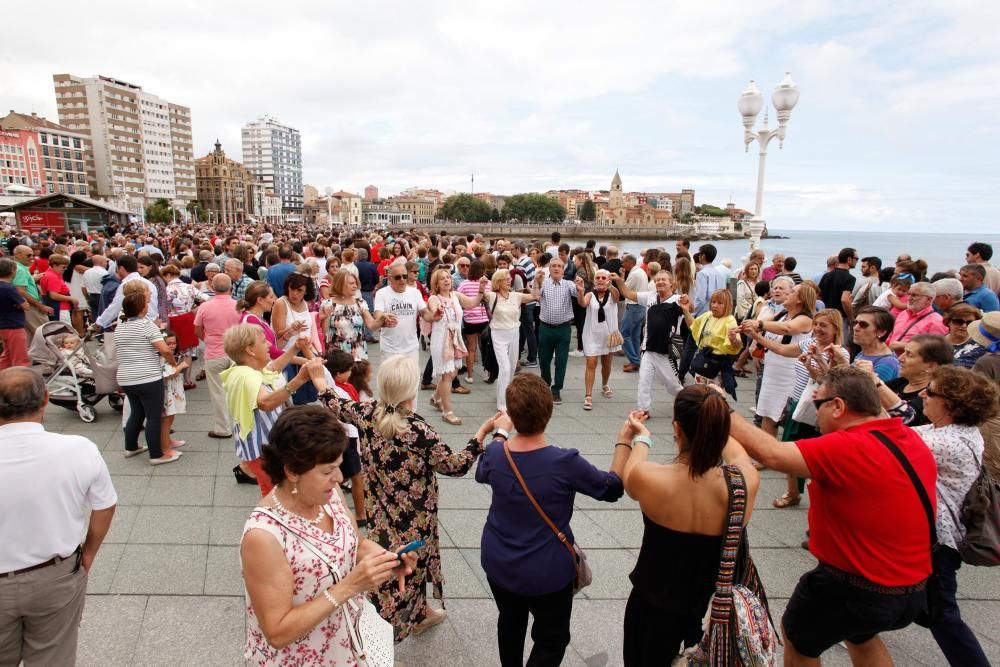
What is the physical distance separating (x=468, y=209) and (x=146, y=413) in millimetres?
131790

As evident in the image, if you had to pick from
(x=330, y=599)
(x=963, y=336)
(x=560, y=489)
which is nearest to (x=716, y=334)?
(x=963, y=336)

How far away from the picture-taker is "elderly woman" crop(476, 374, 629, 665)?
2094mm

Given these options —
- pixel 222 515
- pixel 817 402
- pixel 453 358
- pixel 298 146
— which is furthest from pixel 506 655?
pixel 298 146

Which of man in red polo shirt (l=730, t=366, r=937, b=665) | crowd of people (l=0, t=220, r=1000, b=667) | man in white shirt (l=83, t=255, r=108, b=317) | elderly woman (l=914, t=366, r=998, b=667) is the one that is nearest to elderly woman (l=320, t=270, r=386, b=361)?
crowd of people (l=0, t=220, r=1000, b=667)

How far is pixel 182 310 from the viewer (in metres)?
6.91

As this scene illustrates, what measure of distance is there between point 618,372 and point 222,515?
5.84m

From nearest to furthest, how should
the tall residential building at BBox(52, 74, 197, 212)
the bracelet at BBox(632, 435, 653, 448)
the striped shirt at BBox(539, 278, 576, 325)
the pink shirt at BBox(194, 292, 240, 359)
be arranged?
the bracelet at BBox(632, 435, 653, 448) < the pink shirt at BBox(194, 292, 240, 359) < the striped shirt at BBox(539, 278, 576, 325) < the tall residential building at BBox(52, 74, 197, 212)

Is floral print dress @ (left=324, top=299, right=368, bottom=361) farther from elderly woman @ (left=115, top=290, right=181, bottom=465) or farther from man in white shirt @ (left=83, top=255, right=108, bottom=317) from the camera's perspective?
man in white shirt @ (left=83, top=255, right=108, bottom=317)

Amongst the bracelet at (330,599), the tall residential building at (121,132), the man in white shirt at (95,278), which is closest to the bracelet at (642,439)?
the bracelet at (330,599)

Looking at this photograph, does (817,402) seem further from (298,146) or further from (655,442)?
(298,146)

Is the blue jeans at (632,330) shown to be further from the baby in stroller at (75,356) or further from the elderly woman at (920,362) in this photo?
the baby in stroller at (75,356)

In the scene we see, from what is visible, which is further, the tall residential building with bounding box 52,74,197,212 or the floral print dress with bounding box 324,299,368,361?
the tall residential building with bounding box 52,74,197,212

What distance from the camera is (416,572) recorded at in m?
2.68

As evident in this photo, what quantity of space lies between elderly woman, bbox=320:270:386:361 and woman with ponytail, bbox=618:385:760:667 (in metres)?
3.44
